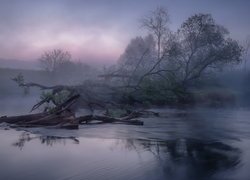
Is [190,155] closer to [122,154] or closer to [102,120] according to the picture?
[122,154]

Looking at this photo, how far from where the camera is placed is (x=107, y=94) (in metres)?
19.5

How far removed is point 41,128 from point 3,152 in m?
4.21

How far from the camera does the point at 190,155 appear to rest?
7.74 metres

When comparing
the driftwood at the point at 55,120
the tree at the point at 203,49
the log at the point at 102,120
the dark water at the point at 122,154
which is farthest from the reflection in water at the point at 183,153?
the tree at the point at 203,49

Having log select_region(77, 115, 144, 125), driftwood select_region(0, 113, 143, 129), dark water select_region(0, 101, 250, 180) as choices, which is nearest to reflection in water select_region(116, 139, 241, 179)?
dark water select_region(0, 101, 250, 180)

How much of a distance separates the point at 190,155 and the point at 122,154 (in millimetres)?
1448

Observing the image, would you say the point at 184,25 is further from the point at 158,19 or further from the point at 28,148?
the point at 28,148

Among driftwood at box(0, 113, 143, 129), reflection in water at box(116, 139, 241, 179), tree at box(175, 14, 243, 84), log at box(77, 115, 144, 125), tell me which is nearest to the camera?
reflection in water at box(116, 139, 241, 179)

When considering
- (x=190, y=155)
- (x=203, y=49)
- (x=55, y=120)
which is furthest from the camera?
(x=203, y=49)

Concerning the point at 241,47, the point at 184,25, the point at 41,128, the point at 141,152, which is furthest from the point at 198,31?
the point at 141,152

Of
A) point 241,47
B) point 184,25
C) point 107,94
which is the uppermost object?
point 184,25

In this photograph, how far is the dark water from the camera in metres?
6.04

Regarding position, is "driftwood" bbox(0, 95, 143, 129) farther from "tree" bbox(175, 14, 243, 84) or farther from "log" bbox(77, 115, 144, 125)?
"tree" bbox(175, 14, 243, 84)

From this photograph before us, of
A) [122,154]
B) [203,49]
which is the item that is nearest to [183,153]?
[122,154]
